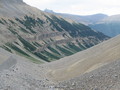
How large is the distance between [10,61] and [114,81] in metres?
53.6

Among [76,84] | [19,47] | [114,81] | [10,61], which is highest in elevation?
[114,81]

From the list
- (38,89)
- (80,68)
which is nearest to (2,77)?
(38,89)

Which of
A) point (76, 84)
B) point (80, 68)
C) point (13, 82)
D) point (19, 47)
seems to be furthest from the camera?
point (19, 47)

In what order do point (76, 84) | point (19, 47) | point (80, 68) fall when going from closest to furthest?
1. point (76, 84)
2. point (80, 68)
3. point (19, 47)

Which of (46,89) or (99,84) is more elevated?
(99,84)

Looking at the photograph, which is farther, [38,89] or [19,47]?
[19,47]

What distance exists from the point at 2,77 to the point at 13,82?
2.19 m

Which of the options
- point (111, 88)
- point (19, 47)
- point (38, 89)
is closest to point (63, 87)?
point (38, 89)

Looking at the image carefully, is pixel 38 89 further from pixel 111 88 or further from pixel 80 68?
pixel 80 68

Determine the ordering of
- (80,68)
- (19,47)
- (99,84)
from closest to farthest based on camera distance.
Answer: (99,84), (80,68), (19,47)

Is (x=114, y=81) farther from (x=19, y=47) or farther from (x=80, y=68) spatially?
(x=19, y=47)

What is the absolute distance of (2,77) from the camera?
47562 mm

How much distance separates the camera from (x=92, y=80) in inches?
1884

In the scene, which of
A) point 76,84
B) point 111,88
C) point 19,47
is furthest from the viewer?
point 19,47
